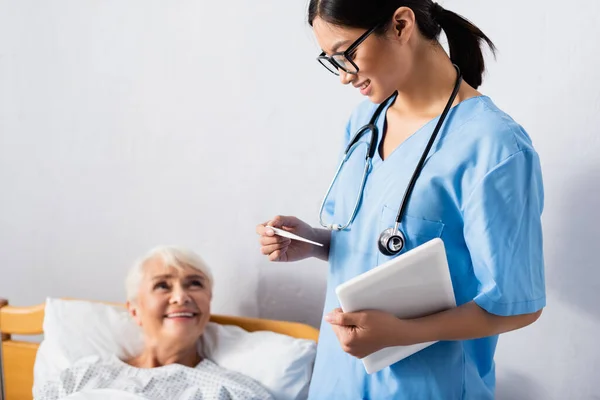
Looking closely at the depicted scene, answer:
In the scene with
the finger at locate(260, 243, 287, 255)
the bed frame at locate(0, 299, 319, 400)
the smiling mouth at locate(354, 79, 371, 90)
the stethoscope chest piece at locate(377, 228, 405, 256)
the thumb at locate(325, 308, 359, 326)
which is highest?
the smiling mouth at locate(354, 79, 371, 90)

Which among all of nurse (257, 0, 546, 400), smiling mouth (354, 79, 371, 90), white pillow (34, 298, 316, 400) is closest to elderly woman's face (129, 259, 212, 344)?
white pillow (34, 298, 316, 400)

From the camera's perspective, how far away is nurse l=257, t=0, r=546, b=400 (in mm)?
1084

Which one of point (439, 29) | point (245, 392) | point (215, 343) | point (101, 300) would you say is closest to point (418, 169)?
point (439, 29)

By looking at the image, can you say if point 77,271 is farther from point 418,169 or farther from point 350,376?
point 418,169

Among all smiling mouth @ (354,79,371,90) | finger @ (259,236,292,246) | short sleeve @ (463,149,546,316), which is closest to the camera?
short sleeve @ (463,149,546,316)

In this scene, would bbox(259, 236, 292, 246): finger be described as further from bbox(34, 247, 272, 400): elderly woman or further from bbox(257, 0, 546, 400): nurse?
bbox(34, 247, 272, 400): elderly woman

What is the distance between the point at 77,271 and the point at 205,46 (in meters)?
0.98

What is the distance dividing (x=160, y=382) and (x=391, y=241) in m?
1.03

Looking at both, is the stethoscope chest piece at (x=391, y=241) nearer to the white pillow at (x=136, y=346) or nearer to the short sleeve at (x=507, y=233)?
the short sleeve at (x=507, y=233)

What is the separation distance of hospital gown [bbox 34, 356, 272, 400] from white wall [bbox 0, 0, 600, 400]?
36cm

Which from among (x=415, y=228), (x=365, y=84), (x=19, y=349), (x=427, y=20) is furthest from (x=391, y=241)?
(x=19, y=349)

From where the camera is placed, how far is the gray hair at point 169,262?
2062 mm

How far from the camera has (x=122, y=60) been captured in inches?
88.7

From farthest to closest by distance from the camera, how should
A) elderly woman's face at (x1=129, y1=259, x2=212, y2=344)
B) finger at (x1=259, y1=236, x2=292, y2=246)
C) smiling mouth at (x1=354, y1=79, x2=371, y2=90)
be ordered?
elderly woman's face at (x1=129, y1=259, x2=212, y2=344) < finger at (x1=259, y1=236, x2=292, y2=246) < smiling mouth at (x1=354, y1=79, x2=371, y2=90)
